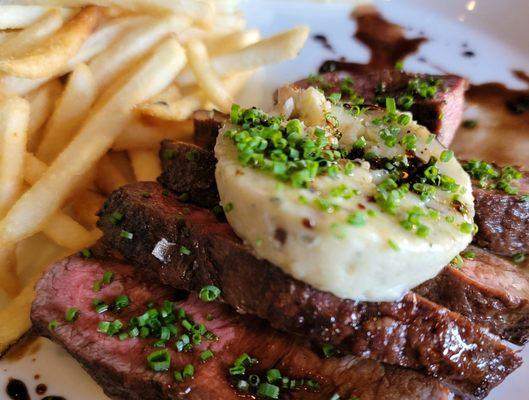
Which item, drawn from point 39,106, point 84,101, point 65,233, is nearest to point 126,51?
point 84,101

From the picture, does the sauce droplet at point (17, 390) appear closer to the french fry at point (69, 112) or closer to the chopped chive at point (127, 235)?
the chopped chive at point (127, 235)

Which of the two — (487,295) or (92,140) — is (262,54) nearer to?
(92,140)

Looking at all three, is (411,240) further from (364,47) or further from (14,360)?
(364,47)

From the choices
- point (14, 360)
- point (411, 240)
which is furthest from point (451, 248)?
point (14, 360)

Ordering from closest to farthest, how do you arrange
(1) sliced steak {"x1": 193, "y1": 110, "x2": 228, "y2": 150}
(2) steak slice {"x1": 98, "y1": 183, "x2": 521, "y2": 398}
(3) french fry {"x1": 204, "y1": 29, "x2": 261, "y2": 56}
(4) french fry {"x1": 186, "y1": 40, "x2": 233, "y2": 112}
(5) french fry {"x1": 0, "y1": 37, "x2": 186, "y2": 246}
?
(2) steak slice {"x1": 98, "y1": 183, "x2": 521, "y2": 398} → (5) french fry {"x1": 0, "y1": 37, "x2": 186, "y2": 246} → (1) sliced steak {"x1": 193, "y1": 110, "x2": 228, "y2": 150} → (4) french fry {"x1": 186, "y1": 40, "x2": 233, "y2": 112} → (3) french fry {"x1": 204, "y1": 29, "x2": 261, "y2": 56}

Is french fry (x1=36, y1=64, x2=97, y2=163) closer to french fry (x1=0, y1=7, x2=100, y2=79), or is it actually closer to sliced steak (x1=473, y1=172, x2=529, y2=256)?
french fry (x1=0, y1=7, x2=100, y2=79)

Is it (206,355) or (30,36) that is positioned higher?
(30,36)

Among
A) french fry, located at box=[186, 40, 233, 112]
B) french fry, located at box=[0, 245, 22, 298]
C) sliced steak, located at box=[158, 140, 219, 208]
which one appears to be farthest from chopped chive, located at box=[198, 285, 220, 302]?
french fry, located at box=[186, 40, 233, 112]
